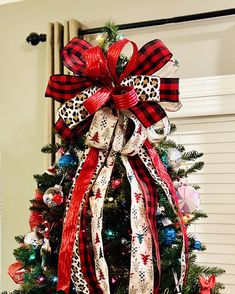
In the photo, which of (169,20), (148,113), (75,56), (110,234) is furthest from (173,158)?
(169,20)

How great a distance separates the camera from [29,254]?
1001 millimetres

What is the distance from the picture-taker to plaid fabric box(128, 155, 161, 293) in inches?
34.6

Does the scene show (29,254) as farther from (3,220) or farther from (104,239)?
(3,220)

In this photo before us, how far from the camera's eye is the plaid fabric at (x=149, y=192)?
0.88 meters

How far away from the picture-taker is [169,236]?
0.94 metres

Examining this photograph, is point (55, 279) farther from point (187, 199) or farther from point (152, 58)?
point (152, 58)

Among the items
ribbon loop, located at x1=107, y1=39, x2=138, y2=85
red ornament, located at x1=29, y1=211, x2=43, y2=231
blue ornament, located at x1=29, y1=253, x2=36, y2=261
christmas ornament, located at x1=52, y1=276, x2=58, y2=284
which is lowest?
christmas ornament, located at x1=52, y1=276, x2=58, y2=284

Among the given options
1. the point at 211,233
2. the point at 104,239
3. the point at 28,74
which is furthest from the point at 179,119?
the point at 104,239

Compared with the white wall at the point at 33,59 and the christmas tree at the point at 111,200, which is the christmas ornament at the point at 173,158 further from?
the white wall at the point at 33,59

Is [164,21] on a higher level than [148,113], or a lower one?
higher

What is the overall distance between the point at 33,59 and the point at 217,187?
1.19 meters

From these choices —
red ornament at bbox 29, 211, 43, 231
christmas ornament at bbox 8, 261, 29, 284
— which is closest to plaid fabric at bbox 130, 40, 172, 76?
red ornament at bbox 29, 211, 43, 231

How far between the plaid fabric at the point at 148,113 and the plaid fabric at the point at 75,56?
17 cm

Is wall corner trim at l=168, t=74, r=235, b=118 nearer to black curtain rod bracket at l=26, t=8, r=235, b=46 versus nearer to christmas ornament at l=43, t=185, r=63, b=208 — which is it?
black curtain rod bracket at l=26, t=8, r=235, b=46
